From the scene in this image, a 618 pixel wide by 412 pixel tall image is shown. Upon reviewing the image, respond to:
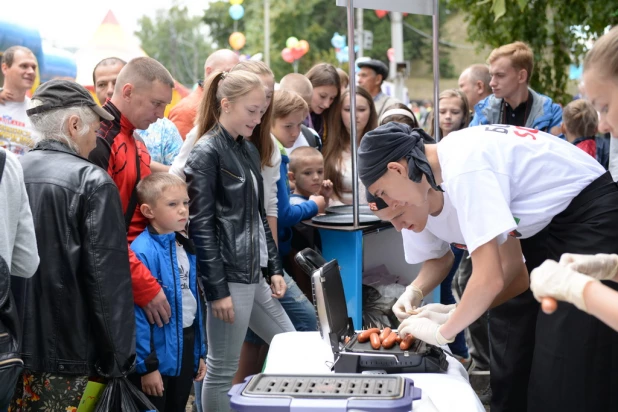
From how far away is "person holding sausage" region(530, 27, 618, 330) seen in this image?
1.32 metres

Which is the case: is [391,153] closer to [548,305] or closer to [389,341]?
[389,341]

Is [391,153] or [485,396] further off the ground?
[391,153]

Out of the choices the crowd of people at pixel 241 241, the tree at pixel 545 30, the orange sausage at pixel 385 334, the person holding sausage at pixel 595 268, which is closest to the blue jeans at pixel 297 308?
the crowd of people at pixel 241 241

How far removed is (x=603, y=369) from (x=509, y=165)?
617 mm

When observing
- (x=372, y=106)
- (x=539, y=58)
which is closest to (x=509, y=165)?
(x=372, y=106)

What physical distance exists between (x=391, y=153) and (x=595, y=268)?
2.24 ft

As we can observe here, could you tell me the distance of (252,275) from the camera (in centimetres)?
299

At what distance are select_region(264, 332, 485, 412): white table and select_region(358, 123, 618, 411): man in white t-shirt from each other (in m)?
0.12

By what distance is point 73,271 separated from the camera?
2297 mm

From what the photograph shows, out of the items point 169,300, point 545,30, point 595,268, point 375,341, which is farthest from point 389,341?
point 545,30

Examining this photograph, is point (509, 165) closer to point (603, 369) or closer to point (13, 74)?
point (603, 369)

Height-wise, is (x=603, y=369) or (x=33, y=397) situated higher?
(x=603, y=369)

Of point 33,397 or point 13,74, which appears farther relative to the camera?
point 13,74

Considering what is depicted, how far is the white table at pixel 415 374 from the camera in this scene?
5.91ft
